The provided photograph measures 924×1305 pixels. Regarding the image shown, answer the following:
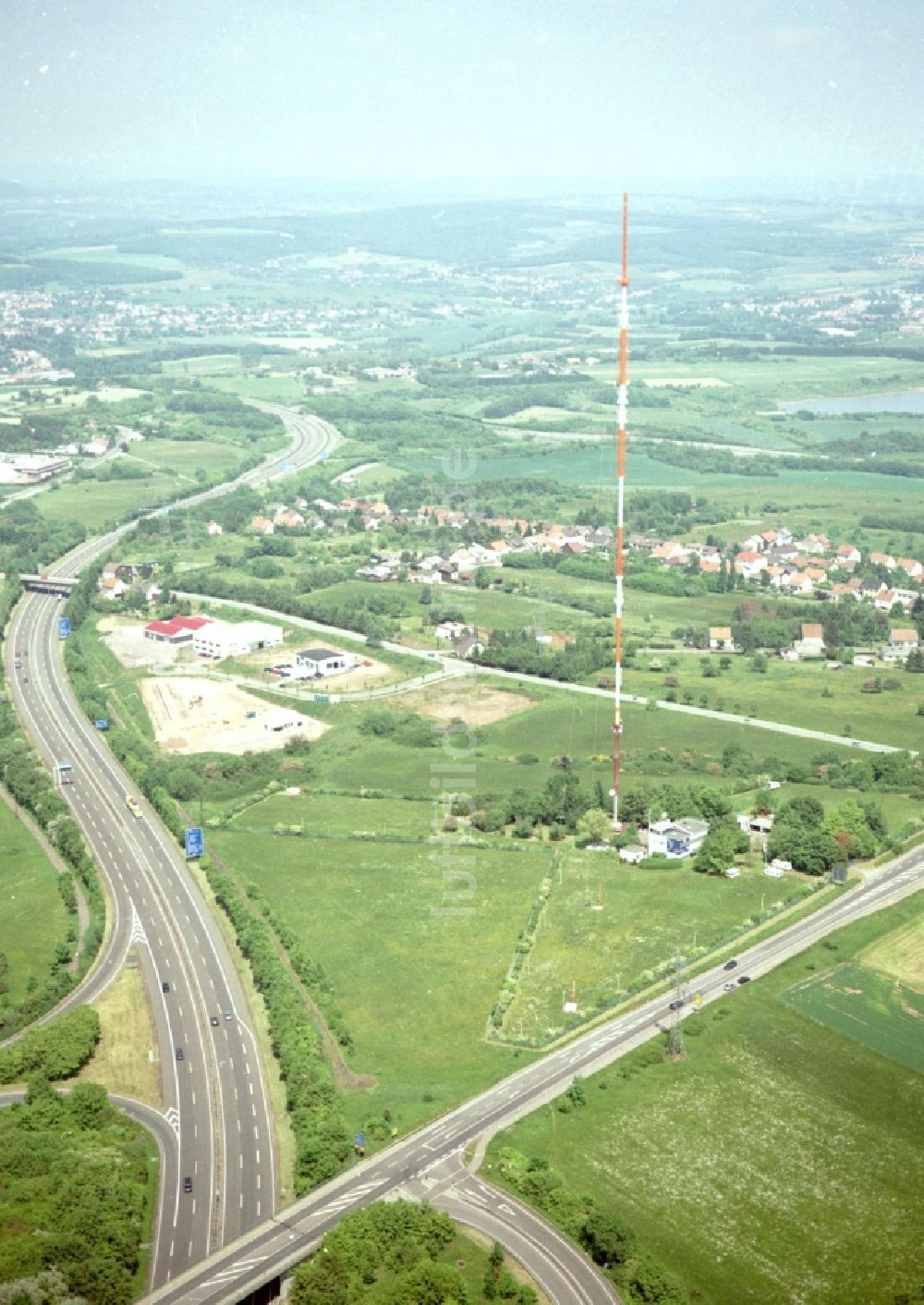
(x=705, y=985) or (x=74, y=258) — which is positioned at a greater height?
(x=74, y=258)

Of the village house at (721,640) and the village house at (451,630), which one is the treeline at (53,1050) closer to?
the village house at (451,630)

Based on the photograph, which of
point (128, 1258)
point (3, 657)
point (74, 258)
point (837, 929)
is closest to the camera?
point (128, 1258)

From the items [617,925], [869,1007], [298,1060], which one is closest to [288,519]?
[617,925]

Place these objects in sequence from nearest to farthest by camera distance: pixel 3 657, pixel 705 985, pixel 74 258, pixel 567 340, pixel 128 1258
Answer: pixel 128 1258, pixel 705 985, pixel 3 657, pixel 567 340, pixel 74 258

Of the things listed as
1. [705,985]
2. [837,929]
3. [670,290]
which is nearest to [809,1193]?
[705,985]

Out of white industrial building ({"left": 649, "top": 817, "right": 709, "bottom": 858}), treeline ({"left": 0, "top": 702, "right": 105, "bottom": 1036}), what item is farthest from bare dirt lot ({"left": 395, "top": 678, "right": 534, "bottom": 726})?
treeline ({"left": 0, "top": 702, "right": 105, "bottom": 1036})

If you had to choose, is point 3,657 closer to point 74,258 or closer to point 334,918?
point 334,918
